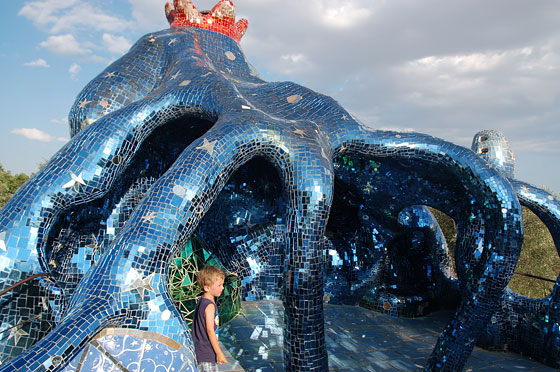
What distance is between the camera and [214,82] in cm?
455

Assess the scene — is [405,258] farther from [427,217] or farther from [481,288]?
[481,288]

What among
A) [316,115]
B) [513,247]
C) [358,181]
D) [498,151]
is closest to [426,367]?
[513,247]

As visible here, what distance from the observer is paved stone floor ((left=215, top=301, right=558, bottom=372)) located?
4207 mm

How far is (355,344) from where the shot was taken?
193 inches

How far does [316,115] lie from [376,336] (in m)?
2.93

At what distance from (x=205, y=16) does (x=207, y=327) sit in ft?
18.2

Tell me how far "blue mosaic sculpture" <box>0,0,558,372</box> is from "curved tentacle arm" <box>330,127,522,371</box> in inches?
0.6

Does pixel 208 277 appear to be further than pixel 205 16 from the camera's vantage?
No

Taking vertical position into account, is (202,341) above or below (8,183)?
below

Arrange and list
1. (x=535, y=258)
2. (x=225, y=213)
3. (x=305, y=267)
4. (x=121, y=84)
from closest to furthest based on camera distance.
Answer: (x=305, y=267)
(x=121, y=84)
(x=225, y=213)
(x=535, y=258)

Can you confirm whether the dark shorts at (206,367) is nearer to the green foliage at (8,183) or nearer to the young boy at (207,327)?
the young boy at (207,327)

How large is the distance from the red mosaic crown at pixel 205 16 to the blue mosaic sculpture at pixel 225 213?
4 centimetres

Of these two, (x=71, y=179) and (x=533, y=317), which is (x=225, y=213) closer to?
(x=71, y=179)

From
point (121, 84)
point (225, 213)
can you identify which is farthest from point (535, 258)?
point (121, 84)
